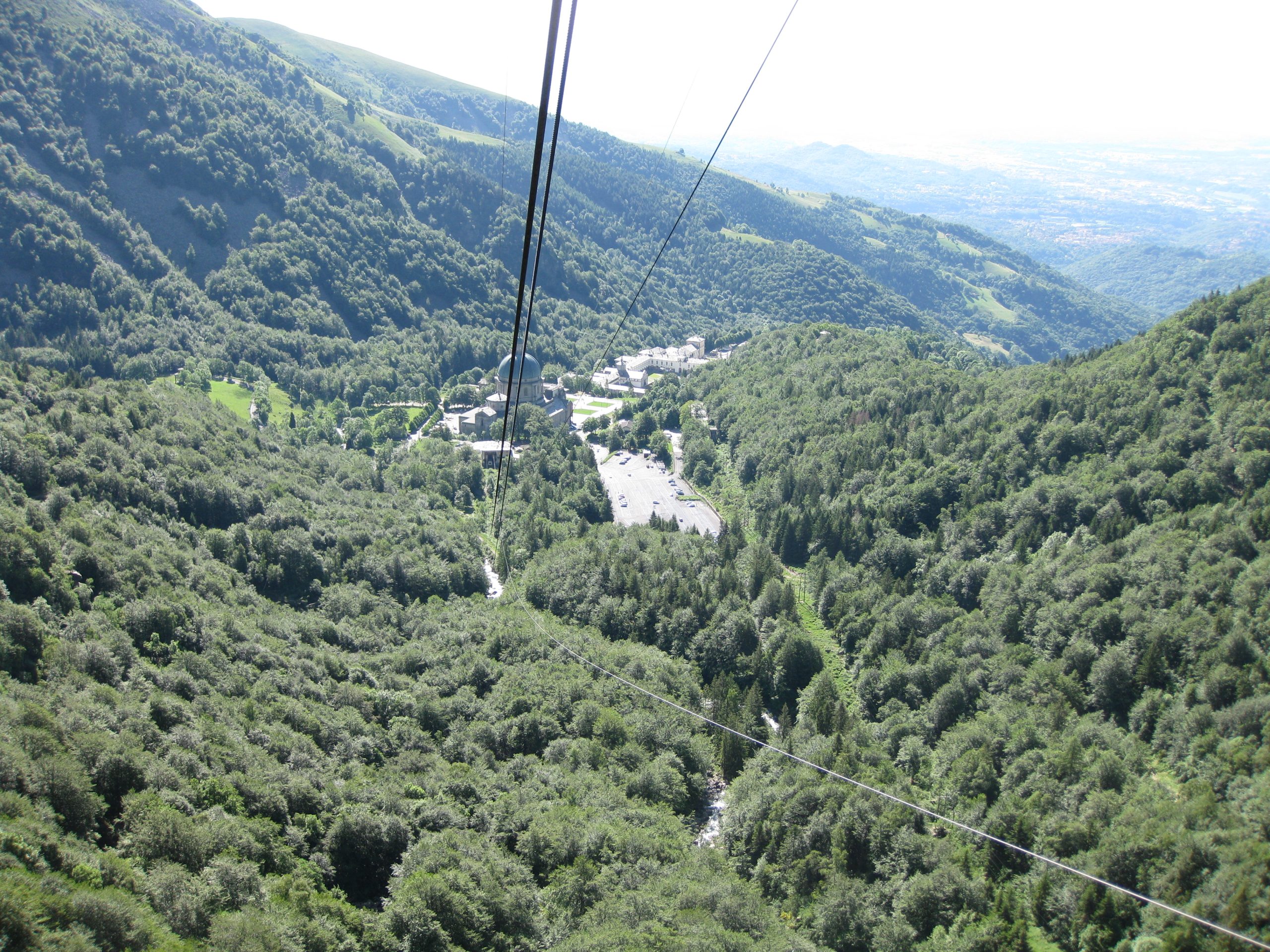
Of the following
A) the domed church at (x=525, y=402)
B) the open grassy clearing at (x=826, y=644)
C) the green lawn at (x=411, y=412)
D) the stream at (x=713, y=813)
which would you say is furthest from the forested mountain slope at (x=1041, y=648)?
the green lawn at (x=411, y=412)

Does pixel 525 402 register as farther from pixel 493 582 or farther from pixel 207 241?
pixel 207 241

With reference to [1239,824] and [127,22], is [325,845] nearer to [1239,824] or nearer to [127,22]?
[1239,824]

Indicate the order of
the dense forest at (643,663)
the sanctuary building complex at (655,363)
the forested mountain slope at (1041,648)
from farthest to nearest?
1. the sanctuary building complex at (655,363)
2. the forested mountain slope at (1041,648)
3. the dense forest at (643,663)

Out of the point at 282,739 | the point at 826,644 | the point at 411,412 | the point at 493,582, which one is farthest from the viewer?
the point at 411,412

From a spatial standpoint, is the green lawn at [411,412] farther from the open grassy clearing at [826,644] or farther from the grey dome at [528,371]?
the open grassy clearing at [826,644]

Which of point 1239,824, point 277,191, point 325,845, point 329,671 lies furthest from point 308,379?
point 1239,824

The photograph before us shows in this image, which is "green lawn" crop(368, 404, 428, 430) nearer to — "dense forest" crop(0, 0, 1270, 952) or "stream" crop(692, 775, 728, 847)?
"dense forest" crop(0, 0, 1270, 952)

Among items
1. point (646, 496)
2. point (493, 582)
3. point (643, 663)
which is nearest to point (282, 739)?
point (643, 663)
